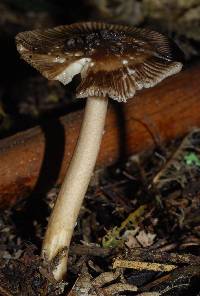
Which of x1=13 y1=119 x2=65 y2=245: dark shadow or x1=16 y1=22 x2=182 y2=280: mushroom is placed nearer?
x1=16 y1=22 x2=182 y2=280: mushroom

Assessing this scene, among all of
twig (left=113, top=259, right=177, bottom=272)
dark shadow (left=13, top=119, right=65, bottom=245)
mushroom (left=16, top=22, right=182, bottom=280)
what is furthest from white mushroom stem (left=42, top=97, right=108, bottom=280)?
dark shadow (left=13, top=119, right=65, bottom=245)

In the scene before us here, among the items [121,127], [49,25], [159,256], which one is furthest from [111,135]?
[49,25]

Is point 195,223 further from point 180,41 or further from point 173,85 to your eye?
point 180,41

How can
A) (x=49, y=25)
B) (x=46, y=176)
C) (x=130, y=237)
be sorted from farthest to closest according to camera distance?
(x=49, y=25)
(x=46, y=176)
(x=130, y=237)

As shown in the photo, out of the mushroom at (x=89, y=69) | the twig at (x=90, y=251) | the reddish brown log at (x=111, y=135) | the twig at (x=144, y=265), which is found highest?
the mushroom at (x=89, y=69)

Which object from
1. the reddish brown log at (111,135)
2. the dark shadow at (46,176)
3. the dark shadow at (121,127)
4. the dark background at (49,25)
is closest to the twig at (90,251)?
the dark shadow at (46,176)

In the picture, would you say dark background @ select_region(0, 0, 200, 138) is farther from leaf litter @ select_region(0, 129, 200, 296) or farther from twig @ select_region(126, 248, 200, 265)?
twig @ select_region(126, 248, 200, 265)

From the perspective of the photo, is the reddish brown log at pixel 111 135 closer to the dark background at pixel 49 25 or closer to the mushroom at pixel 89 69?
the mushroom at pixel 89 69

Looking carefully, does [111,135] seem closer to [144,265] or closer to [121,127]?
[121,127]
